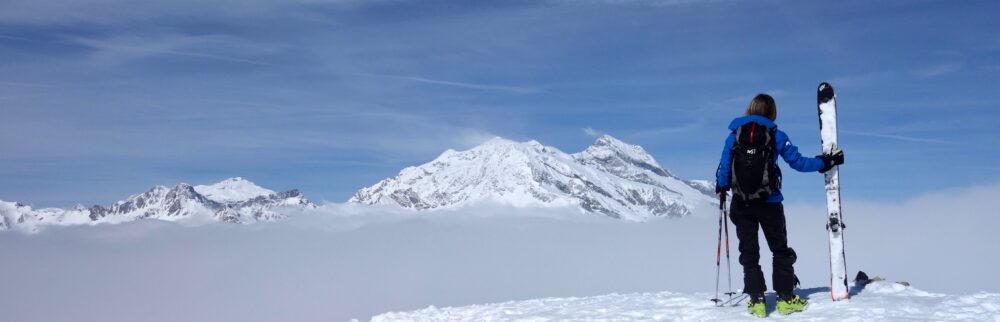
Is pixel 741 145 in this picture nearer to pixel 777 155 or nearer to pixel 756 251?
pixel 777 155

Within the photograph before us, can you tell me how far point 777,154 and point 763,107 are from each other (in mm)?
773

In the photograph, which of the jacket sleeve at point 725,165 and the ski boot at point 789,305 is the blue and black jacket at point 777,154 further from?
the ski boot at point 789,305

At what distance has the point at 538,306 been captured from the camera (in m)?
18.3

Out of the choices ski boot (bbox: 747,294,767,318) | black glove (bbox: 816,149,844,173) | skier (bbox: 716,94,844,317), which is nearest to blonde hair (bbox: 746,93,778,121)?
skier (bbox: 716,94,844,317)

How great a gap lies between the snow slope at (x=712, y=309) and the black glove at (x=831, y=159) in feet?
7.90

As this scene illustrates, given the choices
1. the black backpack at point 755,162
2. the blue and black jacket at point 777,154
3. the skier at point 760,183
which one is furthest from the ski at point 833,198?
the black backpack at point 755,162

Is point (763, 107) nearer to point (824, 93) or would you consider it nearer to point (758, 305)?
point (824, 93)

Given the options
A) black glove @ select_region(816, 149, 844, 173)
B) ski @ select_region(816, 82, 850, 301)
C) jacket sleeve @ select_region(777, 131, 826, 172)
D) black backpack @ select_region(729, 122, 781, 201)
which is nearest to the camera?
black backpack @ select_region(729, 122, 781, 201)

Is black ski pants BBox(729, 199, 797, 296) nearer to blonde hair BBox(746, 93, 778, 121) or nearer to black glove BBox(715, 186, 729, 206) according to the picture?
black glove BBox(715, 186, 729, 206)

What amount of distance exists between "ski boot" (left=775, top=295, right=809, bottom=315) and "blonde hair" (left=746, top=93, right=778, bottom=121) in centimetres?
307

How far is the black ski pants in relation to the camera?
12734mm

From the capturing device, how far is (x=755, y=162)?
12.4 meters

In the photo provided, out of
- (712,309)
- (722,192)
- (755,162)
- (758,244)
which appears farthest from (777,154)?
(712,309)

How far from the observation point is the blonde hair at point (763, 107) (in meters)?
12.7
